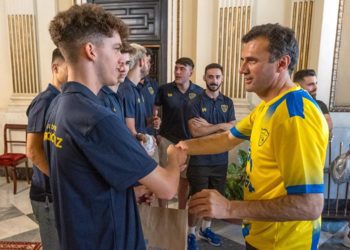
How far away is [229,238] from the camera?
312 cm

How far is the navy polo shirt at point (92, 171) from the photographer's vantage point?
2.93ft

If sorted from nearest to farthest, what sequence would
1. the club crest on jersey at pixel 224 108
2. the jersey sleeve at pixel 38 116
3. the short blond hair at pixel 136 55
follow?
the jersey sleeve at pixel 38 116 < the short blond hair at pixel 136 55 < the club crest on jersey at pixel 224 108

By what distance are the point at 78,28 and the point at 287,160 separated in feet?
2.64

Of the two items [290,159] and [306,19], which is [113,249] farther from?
[306,19]

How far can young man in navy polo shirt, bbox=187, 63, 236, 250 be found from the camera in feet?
9.96

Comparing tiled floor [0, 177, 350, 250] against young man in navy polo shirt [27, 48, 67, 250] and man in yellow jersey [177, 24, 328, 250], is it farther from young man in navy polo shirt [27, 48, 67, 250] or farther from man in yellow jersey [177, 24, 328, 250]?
man in yellow jersey [177, 24, 328, 250]

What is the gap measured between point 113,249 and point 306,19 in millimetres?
3648

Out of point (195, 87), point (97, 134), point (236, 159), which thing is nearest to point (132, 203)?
point (97, 134)

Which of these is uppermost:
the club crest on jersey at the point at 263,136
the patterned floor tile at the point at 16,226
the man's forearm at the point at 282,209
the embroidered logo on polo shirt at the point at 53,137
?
the embroidered logo on polo shirt at the point at 53,137

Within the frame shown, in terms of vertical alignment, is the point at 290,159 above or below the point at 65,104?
below

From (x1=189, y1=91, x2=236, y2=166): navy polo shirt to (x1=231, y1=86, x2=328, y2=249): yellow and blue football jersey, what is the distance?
1.68m

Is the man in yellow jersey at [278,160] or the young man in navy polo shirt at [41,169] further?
the young man in navy polo shirt at [41,169]

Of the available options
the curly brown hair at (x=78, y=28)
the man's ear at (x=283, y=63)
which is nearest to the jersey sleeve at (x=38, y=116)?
the curly brown hair at (x=78, y=28)

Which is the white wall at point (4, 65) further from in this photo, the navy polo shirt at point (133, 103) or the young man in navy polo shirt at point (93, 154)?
the young man in navy polo shirt at point (93, 154)
